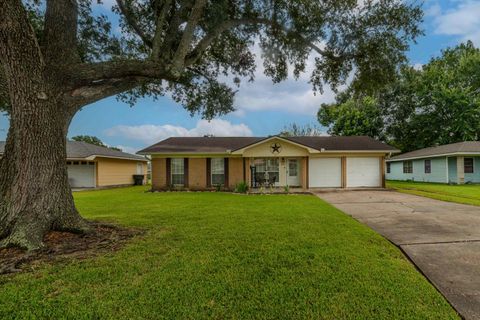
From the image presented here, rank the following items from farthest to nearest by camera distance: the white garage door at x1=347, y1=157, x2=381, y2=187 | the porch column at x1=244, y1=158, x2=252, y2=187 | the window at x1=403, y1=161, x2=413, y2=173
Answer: the window at x1=403, y1=161, x2=413, y2=173 → the white garage door at x1=347, y1=157, x2=381, y2=187 → the porch column at x1=244, y1=158, x2=252, y2=187

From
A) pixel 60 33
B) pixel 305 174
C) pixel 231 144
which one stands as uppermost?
pixel 60 33

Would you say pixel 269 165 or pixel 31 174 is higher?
pixel 269 165

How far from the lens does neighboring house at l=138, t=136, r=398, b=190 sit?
1527 cm

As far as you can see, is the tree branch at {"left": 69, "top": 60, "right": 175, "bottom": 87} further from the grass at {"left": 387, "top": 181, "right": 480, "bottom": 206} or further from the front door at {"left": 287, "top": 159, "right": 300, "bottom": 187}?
the front door at {"left": 287, "top": 159, "right": 300, "bottom": 187}

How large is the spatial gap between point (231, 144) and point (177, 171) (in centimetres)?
405

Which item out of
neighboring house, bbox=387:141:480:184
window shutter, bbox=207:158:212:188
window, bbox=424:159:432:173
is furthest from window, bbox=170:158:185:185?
window, bbox=424:159:432:173

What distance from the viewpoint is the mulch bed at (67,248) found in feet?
12.5

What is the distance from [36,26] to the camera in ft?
24.0

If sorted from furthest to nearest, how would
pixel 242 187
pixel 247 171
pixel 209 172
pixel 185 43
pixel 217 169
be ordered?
1. pixel 217 169
2. pixel 209 172
3. pixel 247 171
4. pixel 242 187
5. pixel 185 43

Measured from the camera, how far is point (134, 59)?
18.1ft

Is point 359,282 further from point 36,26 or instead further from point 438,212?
point 36,26

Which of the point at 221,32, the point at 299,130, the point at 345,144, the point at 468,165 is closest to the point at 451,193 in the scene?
the point at 345,144

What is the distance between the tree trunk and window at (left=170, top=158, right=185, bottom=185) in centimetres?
1080

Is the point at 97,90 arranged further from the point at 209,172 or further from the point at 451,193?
the point at 451,193
